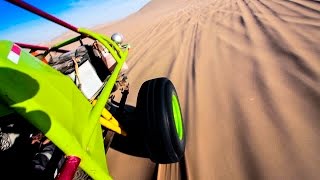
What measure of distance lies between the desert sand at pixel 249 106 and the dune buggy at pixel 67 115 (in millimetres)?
365

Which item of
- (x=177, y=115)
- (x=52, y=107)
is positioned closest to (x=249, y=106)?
(x=177, y=115)

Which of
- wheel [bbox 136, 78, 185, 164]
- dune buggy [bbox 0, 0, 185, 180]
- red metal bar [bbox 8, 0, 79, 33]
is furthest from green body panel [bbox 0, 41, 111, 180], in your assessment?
wheel [bbox 136, 78, 185, 164]

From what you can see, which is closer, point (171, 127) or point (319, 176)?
point (319, 176)

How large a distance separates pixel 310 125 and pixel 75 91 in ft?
7.44

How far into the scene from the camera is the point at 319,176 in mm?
2436

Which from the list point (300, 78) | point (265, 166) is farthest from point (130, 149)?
point (300, 78)

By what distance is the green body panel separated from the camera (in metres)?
1.44

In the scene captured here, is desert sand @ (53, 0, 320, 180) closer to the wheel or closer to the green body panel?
the wheel

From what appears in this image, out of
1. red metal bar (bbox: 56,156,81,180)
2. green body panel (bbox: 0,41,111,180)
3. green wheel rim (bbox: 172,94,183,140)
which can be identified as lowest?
green wheel rim (bbox: 172,94,183,140)

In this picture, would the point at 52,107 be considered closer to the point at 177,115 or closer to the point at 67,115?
the point at 67,115

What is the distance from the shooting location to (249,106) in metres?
3.74

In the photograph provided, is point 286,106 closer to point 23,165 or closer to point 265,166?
point 265,166

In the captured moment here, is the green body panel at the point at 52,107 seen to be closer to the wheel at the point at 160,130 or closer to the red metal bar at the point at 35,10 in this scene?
the red metal bar at the point at 35,10

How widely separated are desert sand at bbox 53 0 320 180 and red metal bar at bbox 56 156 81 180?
1624 millimetres
